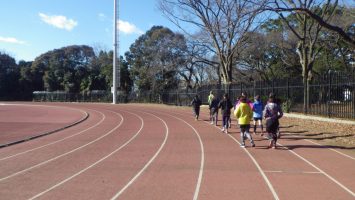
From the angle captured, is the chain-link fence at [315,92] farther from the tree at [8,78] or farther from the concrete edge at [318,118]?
the tree at [8,78]

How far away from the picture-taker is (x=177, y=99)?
178 feet

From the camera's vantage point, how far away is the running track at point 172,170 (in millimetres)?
9062

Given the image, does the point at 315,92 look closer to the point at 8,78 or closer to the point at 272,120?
the point at 272,120

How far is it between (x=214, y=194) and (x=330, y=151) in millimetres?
7568

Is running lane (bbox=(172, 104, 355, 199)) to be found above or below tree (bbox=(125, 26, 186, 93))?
below

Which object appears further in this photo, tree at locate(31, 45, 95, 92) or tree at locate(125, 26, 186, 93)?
tree at locate(31, 45, 95, 92)

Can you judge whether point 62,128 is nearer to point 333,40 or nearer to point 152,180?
point 152,180

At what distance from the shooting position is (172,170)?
11.5 metres

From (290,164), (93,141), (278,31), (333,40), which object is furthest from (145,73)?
(290,164)

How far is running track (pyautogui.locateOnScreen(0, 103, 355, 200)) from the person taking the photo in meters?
9.06

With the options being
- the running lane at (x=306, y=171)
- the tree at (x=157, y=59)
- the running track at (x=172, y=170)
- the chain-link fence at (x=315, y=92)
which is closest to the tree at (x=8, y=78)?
the tree at (x=157, y=59)

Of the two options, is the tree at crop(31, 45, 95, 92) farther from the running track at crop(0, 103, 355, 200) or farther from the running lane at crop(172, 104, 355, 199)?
the running lane at crop(172, 104, 355, 199)

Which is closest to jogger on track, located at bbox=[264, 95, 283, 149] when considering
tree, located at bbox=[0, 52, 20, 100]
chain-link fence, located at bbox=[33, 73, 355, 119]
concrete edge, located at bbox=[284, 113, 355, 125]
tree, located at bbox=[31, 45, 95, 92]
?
concrete edge, located at bbox=[284, 113, 355, 125]

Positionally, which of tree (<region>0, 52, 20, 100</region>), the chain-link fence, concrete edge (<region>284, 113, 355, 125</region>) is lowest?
concrete edge (<region>284, 113, 355, 125</region>)
